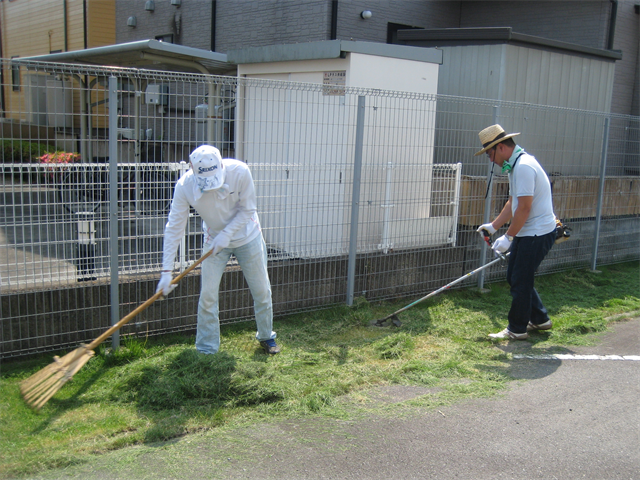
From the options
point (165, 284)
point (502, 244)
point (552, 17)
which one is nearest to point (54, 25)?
point (552, 17)

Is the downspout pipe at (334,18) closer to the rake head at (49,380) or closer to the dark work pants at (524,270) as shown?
the dark work pants at (524,270)

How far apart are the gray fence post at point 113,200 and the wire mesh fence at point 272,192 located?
0.04ft

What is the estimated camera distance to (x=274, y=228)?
6.08 m

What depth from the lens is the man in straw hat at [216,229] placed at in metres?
4.48

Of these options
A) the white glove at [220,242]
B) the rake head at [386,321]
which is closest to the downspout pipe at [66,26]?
the rake head at [386,321]

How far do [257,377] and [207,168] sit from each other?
1.66 m

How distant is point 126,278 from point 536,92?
24.1 ft

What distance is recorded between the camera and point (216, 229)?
4926 millimetres

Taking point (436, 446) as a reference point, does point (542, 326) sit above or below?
above

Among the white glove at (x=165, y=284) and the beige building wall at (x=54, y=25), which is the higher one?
the beige building wall at (x=54, y=25)

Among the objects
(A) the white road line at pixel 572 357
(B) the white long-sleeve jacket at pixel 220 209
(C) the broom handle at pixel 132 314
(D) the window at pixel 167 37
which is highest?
(D) the window at pixel 167 37

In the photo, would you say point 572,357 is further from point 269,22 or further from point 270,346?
point 269,22

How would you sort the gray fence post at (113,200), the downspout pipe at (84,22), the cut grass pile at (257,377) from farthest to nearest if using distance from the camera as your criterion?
1. the downspout pipe at (84,22)
2. the gray fence post at (113,200)
3. the cut grass pile at (257,377)

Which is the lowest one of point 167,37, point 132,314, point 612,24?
point 132,314
